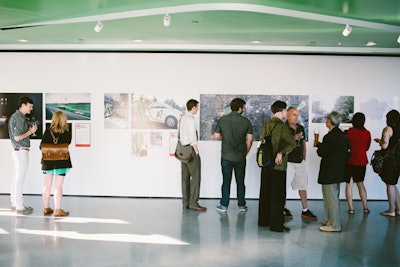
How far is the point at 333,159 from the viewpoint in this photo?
6.21 meters

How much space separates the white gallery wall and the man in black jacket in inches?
99.9

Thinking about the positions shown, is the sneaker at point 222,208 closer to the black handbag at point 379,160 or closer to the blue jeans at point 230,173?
the blue jeans at point 230,173

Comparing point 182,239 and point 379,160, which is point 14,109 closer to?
point 182,239

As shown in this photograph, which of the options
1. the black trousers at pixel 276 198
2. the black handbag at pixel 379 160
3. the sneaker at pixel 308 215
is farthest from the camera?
the black handbag at pixel 379 160

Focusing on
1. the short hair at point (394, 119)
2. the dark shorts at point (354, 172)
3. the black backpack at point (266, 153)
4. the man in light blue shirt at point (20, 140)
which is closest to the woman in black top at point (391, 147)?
the short hair at point (394, 119)

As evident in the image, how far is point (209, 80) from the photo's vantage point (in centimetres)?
884

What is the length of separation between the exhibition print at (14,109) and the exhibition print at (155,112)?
1.78 metres

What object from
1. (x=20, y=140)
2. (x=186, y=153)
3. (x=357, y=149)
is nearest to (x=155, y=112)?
(x=186, y=153)

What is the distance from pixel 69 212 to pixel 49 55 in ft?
10.7

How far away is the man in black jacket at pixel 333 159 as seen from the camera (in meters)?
6.16

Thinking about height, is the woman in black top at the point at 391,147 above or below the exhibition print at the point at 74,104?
below

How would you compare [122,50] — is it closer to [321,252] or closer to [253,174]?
[253,174]

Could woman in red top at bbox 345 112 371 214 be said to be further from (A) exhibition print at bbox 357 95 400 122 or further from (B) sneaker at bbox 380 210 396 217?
(A) exhibition print at bbox 357 95 400 122

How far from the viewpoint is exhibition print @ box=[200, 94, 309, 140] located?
29.0ft
